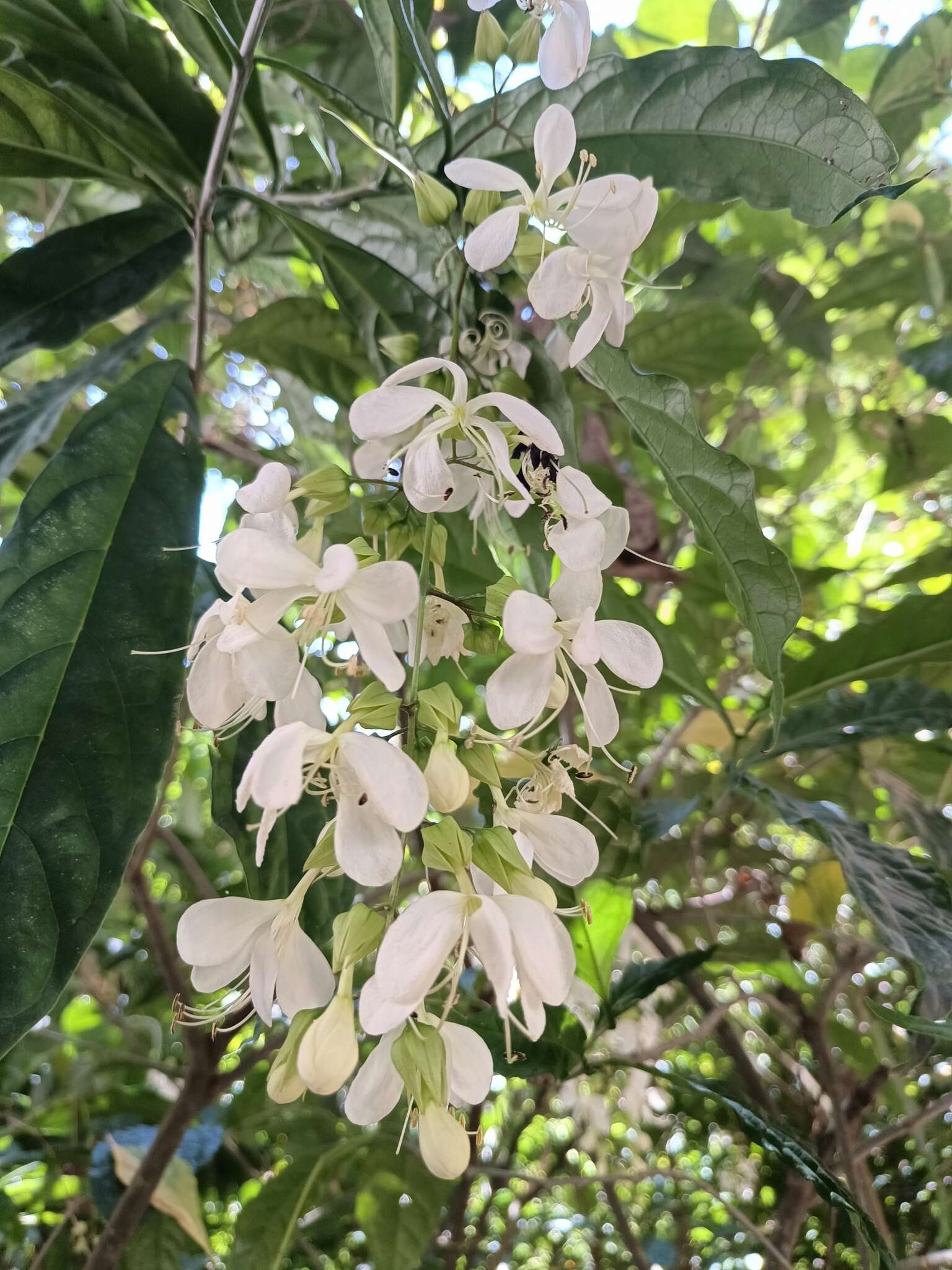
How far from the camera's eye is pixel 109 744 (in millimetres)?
370

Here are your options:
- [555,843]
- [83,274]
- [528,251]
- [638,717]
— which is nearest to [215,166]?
[83,274]

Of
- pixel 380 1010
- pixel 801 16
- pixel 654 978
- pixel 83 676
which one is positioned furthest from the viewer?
pixel 801 16

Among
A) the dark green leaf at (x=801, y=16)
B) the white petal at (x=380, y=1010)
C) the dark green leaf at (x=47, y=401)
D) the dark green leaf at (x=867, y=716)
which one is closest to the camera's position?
the white petal at (x=380, y=1010)

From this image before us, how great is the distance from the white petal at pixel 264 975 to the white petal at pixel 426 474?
0.64 feet

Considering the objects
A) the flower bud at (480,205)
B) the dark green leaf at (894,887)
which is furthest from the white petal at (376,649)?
the dark green leaf at (894,887)

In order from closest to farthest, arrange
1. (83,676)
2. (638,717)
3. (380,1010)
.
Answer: (380,1010) < (83,676) < (638,717)

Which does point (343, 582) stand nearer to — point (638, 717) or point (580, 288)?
point (580, 288)

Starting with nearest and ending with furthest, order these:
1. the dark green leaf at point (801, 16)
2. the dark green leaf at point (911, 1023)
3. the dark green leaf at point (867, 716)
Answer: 1. the dark green leaf at point (911, 1023)
2. the dark green leaf at point (867, 716)
3. the dark green leaf at point (801, 16)

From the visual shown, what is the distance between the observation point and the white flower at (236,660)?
0.31 metres

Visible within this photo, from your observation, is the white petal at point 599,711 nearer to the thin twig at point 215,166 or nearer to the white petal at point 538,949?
the white petal at point 538,949

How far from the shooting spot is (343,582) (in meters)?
0.29

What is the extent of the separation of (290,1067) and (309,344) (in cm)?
52

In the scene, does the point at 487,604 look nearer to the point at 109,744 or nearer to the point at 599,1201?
the point at 109,744

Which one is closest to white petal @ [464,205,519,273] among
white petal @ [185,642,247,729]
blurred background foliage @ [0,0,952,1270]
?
blurred background foliage @ [0,0,952,1270]
